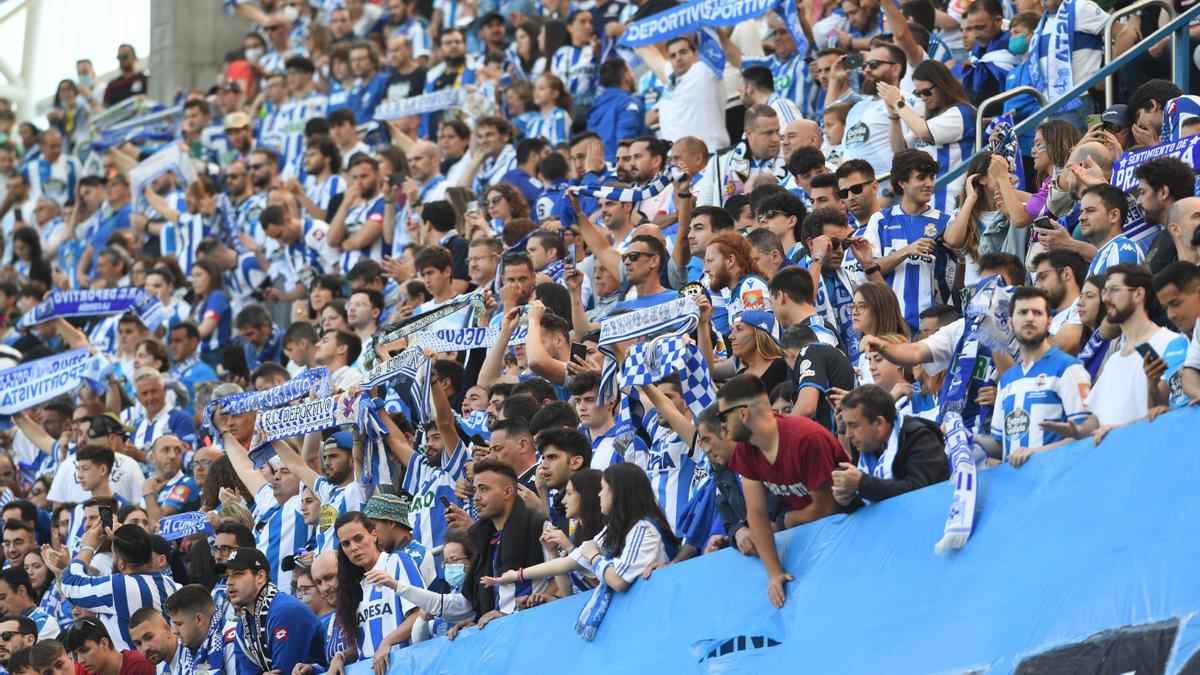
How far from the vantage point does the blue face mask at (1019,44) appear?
41.0ft

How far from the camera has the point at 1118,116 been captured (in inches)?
409

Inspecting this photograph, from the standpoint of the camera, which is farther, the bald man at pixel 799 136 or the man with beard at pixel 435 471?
the bald man at pixel 799 136

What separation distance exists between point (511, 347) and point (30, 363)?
16.6ft

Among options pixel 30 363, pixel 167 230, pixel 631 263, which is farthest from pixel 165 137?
pixel 631 263

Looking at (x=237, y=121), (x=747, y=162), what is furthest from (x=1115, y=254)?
(x=237, y=121)

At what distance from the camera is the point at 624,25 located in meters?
17.0

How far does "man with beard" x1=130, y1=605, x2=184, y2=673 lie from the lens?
37.6 feet

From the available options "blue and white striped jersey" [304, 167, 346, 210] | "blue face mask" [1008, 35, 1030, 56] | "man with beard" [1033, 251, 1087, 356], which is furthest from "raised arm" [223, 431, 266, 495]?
"man with beard" [1033, 251, 1087, 356]

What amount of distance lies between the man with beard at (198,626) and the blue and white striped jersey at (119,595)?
0.79m

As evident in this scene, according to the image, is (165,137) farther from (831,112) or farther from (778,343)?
(778,343)

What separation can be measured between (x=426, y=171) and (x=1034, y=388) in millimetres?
9347

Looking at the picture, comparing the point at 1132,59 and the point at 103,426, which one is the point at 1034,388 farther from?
the point at 103,426

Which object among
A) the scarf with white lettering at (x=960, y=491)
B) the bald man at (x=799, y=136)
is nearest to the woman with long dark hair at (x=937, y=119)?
the bald man at (x=799, y=136)

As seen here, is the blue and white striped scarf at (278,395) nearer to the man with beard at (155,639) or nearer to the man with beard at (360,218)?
the man with beard at (155,639)
